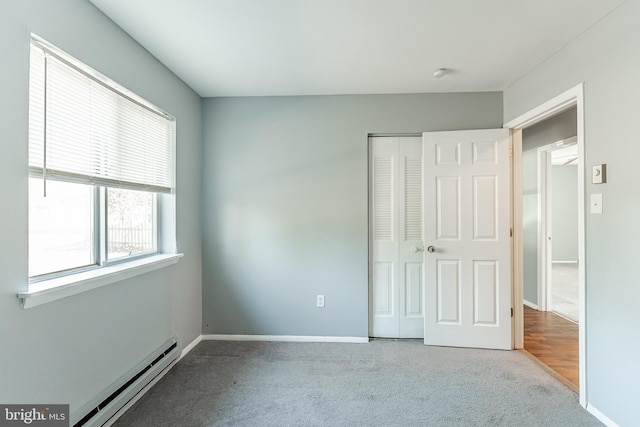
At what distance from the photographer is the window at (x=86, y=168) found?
55.0 inches

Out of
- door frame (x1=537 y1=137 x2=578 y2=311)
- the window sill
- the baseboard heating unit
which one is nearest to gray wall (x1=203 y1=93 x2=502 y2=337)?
the baseboard heating unit

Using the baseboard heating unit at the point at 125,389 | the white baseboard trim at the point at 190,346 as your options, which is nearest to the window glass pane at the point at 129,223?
the baseboard heating unit at the point at 125,389

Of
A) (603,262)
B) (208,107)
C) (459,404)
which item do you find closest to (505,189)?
(603,262)

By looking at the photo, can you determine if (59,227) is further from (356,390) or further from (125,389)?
(356,390)

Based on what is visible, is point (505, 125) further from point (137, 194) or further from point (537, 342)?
point (137, 194)

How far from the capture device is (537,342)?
2.84 metres

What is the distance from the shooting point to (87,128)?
164 cm

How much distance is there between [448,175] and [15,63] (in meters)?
2.97

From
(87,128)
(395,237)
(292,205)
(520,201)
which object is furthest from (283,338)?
(520,201)

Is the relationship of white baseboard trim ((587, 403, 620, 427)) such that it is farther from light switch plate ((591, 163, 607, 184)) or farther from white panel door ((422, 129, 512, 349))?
light switch plate ((591, 163, 607, 184))

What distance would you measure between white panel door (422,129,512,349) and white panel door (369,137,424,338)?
16 cm

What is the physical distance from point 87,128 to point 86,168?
9.1 inches

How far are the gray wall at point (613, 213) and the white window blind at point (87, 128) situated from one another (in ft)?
9.88

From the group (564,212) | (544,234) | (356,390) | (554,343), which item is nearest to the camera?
(356,390)
